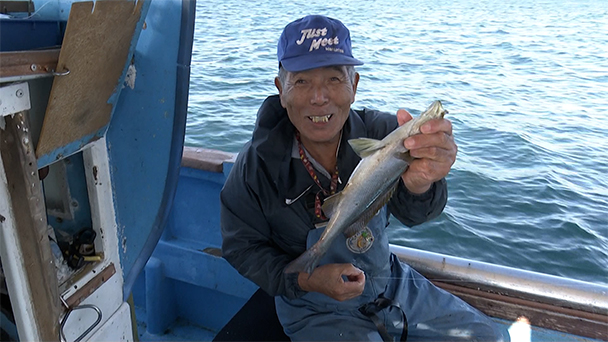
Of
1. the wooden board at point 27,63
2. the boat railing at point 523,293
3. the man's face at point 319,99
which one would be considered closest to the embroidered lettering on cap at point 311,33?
Answer: the man's face at point 319,99

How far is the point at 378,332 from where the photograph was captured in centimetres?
230

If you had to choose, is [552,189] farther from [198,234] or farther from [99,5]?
[99,5]

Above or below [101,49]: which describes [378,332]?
below

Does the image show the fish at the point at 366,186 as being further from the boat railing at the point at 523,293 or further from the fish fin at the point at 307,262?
the boat railing at the point at 523,293

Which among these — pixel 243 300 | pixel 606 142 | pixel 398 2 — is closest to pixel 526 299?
pixel 243 300

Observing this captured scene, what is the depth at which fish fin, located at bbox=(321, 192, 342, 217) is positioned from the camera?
203 centimetres

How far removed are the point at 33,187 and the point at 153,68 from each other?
0.82 metres

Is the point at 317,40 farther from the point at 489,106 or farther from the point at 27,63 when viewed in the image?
the point at 489,106

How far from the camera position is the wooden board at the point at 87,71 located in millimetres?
1682

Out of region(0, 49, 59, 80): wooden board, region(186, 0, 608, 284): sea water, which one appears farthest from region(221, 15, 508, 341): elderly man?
region(186, 0, 608, 284): sea water

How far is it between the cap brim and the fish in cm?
47

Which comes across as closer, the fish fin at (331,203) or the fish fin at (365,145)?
the fish fin at (365,145)

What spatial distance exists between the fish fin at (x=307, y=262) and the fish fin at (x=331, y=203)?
0.55 feet

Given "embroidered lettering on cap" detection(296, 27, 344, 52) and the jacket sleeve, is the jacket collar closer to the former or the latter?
the jacket sleeve
